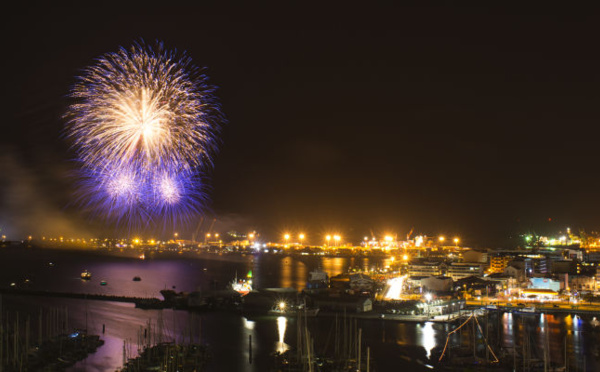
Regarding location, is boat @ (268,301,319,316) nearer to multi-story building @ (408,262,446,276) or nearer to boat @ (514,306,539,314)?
boat @ (514,306,539,314)

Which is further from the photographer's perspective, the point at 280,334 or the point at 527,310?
the point at 527,310

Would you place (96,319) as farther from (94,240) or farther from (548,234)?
(94,240)

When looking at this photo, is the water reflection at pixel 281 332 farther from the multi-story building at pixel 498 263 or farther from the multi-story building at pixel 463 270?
the multi-story building at pixel 498 263

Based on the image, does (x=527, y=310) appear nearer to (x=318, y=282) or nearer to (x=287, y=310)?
(x=287, y=310)

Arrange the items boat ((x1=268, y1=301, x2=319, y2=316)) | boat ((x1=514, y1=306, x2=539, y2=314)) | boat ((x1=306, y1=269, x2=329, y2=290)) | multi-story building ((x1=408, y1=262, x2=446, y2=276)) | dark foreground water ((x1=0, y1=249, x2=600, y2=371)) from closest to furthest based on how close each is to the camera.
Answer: dark foreground water ((x1=0, y1=249, x2=600, y2=371)) → boat ((x1=268, y1=301, x2=319, y2=316)) → boat ((x1=514, y1=306, x2=539, y2=314)) → boat ((x1=306, y1=269, x2=329, y2=290)) → multi-story building ((x1=408, y1=262, x2=446, y2=276))

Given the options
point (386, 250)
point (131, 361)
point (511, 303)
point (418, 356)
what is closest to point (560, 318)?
point (511, 303)

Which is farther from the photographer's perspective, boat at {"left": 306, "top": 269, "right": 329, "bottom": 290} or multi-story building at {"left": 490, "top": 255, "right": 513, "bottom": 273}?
multi-story building at {"left": 490, "top": 255, "right": 513, "bottom": 273}

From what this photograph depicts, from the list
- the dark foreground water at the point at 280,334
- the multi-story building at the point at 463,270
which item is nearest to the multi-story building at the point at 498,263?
the multi-story building at the point at 463,270

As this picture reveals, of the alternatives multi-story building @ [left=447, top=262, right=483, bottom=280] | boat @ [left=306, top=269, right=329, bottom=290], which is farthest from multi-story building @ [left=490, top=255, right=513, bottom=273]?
boat @ [left=306, top=269, right=329, bottom=290]

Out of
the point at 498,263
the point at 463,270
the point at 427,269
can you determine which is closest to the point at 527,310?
the point at 463,270

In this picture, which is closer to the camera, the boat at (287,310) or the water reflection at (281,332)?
the water reflection at (281,332)

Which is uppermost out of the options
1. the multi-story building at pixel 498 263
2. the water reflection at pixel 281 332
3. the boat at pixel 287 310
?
the multi-story building at pixel 498 263
